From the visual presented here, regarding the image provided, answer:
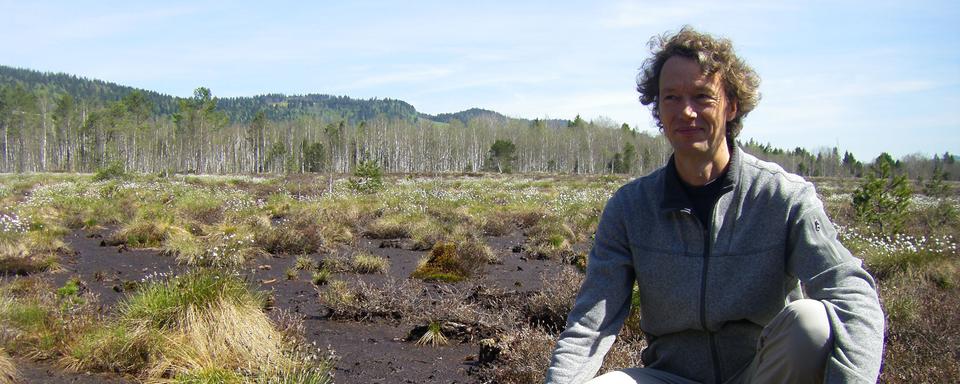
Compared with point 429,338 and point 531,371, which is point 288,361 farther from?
point 429,338

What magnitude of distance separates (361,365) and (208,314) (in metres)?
1.33

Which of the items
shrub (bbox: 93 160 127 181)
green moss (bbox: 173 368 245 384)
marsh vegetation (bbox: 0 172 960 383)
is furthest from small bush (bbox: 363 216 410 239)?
shrub (bbox: 93 160 127 181)

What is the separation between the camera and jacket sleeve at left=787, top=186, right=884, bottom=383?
188 centimetres

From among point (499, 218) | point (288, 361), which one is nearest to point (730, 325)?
point (288, 361)

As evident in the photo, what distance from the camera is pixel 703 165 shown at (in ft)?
8.01

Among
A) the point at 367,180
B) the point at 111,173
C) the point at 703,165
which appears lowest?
the point at 111,173

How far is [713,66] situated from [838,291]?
81 cm

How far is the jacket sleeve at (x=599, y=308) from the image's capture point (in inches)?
93.7

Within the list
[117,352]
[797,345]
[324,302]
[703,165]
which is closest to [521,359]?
[117,352]

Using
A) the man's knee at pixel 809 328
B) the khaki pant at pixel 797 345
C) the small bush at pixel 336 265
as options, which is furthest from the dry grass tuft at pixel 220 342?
the small bush at pixel 336 265

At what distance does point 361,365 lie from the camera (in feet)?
20.2

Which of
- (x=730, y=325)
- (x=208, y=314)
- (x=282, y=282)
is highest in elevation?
(x=730, y=325)

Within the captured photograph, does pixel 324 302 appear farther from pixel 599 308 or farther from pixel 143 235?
pixel 143 235

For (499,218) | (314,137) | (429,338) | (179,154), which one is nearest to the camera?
(429,338)
